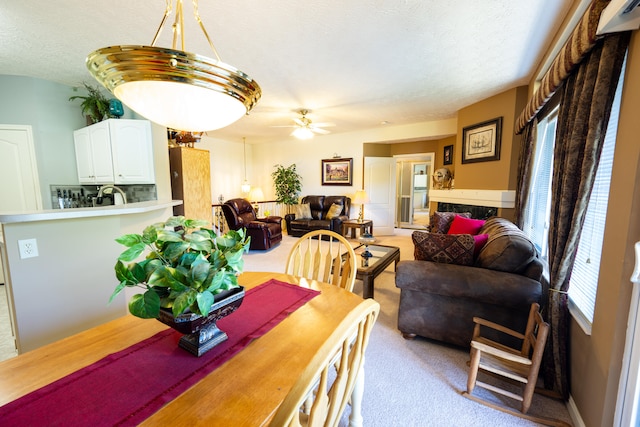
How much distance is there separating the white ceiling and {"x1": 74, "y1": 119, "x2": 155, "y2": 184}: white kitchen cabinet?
0.63 m

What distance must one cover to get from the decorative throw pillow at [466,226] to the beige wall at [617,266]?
1.88 m

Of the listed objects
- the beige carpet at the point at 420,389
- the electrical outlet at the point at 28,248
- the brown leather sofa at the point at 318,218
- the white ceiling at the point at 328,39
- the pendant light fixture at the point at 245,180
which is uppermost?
the white ceiling at the point at 328,39

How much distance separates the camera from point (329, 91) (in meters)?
3.48

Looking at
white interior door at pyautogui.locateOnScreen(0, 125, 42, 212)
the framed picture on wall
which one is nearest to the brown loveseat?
the framed picture on wall

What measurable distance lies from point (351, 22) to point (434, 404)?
9.01ft

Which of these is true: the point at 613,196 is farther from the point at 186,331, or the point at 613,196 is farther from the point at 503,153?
the point at 503,153

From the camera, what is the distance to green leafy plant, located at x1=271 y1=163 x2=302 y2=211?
673 centimetres

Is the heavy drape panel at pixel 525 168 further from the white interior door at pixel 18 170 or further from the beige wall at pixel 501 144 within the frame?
the white interior door at pixel 18 170

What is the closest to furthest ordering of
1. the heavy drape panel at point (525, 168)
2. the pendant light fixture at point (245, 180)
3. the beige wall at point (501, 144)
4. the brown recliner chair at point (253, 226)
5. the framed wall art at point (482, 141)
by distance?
1. the heavy drape panel at point (525, 168)
2. the beige wall at point (501, 144)
3. the framed wall art at point (482, 141)
4. the brown recliner chair at point (253, 226)
5. the pendant light fixture at point (245, 180)

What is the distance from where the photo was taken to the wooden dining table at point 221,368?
0.67m

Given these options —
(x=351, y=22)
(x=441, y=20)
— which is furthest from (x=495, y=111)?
(x=351, y=22)

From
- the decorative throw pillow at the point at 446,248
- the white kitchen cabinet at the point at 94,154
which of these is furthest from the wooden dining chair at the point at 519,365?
the white kitchen cabinet at the point at 94,154

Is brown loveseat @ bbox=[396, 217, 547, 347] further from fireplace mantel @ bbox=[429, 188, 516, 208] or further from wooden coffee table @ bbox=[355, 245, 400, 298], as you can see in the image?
fireplace mantel @ bbox=[429, 188, 516, 208]

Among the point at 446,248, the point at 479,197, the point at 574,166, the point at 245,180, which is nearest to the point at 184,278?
the point at 446,248
